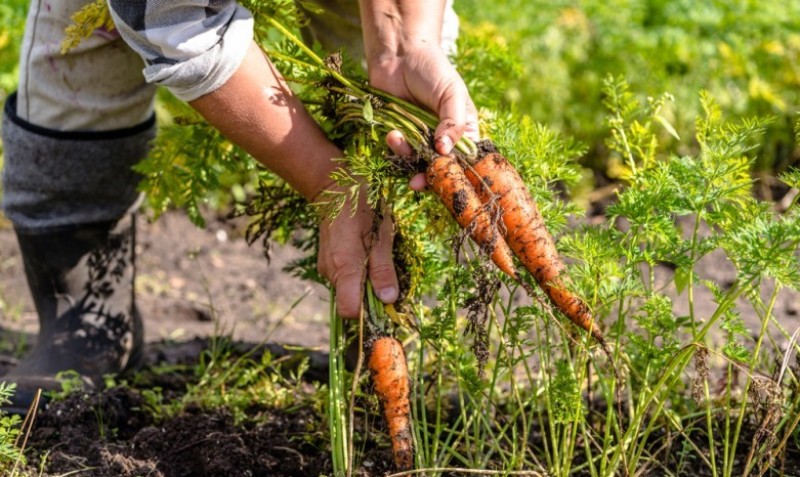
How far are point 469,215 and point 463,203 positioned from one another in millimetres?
28

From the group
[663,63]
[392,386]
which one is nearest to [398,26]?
[392,386]

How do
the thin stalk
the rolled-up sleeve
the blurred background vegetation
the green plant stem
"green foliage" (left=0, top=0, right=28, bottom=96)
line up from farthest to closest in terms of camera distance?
the blurred background vegetation, "green foliage" (left=0, top=0, right=28, bottom=96), the thin stalk, the rolled-up sleeve, the green plant stem

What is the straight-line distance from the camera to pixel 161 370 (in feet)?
8.89

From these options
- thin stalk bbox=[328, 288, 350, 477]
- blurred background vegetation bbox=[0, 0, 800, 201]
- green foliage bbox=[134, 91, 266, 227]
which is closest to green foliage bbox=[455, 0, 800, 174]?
blurred background vegetation bbox=[0, 0, 800, 201]

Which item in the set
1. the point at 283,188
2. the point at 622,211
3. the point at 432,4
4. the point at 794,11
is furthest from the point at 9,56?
the point at 794,11

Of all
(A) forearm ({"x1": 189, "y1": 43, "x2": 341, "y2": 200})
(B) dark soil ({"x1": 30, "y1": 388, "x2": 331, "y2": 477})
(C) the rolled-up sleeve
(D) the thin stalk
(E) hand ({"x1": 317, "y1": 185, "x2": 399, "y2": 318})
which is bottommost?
(B) dark soil ({"x1": 30, "y1": 388, "x2": 331, "y2": 477})

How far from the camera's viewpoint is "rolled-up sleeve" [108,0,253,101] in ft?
6.03

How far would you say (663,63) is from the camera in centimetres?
443

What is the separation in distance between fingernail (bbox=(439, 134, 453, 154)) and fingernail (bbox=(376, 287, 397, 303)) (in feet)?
1.05

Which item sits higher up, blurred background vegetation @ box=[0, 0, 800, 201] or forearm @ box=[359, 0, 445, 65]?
blurred background vegetation @ box=[0, 0, 800, 201]

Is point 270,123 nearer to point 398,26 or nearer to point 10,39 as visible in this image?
point 398,26

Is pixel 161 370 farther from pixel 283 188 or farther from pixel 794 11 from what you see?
pixel 794 11

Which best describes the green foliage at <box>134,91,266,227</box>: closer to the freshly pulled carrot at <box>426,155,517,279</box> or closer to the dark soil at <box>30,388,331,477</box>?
the dark soil at <box>30,388,331,477</box>

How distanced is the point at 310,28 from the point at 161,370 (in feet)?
3.46
